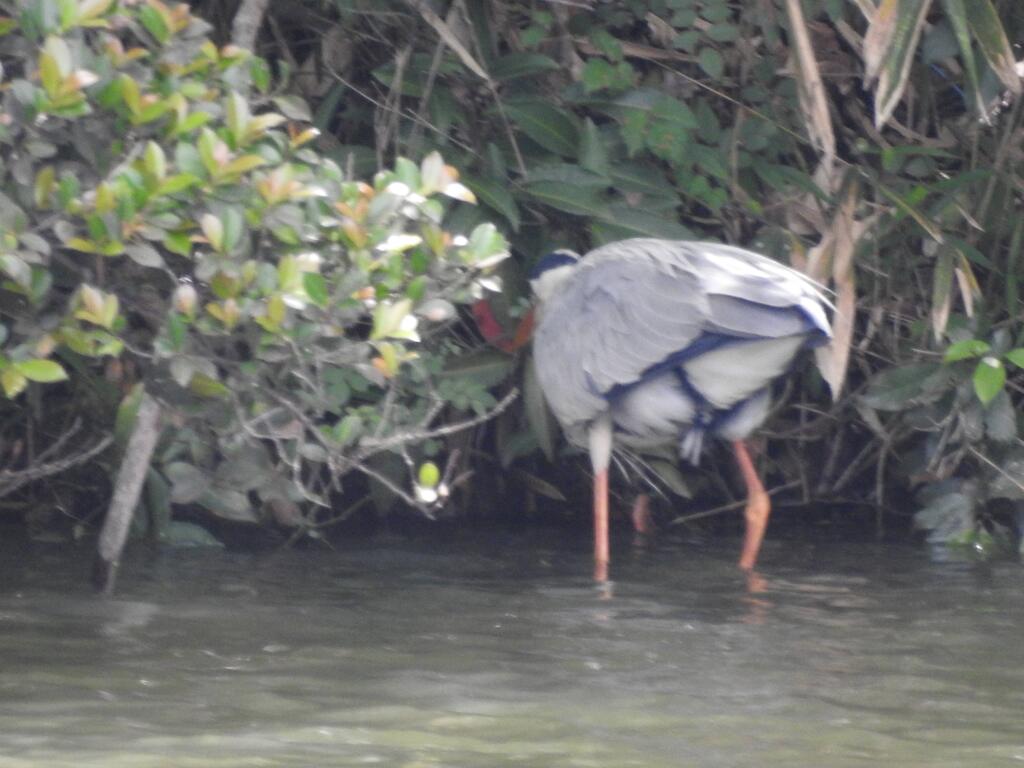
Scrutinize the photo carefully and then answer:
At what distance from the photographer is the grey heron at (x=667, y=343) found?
598 cm

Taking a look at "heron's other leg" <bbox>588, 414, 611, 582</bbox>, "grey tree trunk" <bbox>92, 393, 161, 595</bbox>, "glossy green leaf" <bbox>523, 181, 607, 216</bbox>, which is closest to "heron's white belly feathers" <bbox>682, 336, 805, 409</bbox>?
"heron's other leg" <bbox>588, 414, 611, 582</bbox>

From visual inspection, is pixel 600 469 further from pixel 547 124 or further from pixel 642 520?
pixel 547 124

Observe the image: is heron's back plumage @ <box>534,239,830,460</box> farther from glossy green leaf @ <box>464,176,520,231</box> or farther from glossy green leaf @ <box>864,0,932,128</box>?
glossy green leaf @ <box>864,0,932,128</box>

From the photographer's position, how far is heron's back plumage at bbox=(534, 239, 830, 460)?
5.96 m

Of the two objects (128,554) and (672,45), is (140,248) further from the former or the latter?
(672,45)

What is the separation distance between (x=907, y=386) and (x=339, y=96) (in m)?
2.46

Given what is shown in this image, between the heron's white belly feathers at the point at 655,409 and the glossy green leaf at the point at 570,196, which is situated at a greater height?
the glossy green leaf at the point at 570,196

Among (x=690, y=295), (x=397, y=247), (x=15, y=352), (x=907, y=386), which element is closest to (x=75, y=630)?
(x=15, y=352)

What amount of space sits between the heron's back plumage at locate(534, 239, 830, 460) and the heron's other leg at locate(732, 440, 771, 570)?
0.30 meters

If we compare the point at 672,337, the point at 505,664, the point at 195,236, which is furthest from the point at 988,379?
the point at 195,236

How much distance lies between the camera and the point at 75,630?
16.2 feet

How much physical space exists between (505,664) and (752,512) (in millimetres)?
2526

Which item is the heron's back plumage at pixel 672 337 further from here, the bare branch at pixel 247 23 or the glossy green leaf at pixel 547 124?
the bare branch at pixel 247 23

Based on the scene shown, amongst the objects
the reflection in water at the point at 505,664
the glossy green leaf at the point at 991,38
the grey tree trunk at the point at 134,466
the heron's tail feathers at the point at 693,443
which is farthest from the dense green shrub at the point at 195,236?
the glossy green leaf at the point at 991,38
